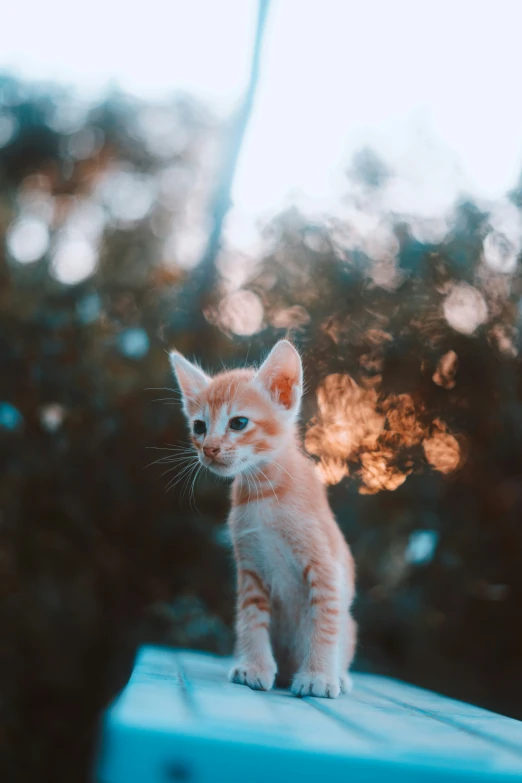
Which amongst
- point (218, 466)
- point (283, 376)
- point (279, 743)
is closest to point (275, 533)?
point (218, 466)

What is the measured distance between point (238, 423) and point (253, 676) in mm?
372

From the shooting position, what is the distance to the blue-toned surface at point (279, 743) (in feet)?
1.73

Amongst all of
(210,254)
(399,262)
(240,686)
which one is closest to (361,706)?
(240,686)

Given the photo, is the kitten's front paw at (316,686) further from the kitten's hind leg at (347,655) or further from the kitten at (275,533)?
the kitten's hind leg at (347,655)

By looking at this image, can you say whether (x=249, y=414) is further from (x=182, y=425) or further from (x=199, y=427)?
(x=182, y=425)

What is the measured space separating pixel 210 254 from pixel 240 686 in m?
1.26

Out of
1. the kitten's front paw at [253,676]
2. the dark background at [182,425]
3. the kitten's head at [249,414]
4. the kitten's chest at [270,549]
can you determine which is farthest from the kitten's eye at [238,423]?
the dark background at [182,425]

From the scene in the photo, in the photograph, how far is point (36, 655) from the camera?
1.97 metres

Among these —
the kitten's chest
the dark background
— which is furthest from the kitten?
the dark background

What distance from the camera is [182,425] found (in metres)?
1.98

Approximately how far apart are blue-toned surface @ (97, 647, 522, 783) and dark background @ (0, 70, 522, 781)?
99cm

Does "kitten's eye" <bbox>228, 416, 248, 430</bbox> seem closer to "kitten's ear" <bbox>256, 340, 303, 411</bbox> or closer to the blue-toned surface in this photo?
"kitten's ear" <bbox>256, 340, 303, 411</bbox>

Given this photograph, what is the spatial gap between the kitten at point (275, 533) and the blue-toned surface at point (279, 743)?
0.69 feet

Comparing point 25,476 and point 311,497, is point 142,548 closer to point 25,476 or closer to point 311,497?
point 25,476
